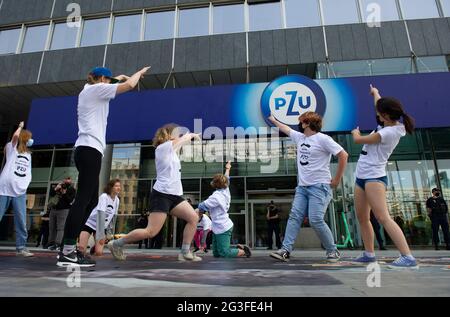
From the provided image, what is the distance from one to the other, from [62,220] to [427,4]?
555 inches

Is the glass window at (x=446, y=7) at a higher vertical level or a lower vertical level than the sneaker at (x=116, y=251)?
higher

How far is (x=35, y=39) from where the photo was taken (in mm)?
12891

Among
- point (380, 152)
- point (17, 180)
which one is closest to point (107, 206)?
point (17, 180)

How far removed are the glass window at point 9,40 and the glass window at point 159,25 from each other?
19.1ft

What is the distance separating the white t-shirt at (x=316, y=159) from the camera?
12.5 feet

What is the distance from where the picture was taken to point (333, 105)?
909cm

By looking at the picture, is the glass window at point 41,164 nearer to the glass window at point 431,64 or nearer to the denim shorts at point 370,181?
the denim shorts at point 370,181

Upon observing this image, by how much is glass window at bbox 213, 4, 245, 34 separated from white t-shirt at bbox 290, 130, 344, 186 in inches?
361

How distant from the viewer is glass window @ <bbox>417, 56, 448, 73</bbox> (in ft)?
34.1

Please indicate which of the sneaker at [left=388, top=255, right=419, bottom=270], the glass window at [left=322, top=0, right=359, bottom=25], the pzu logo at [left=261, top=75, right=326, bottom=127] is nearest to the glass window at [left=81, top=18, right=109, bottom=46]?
the pzu logo at [left=261, top=75, right=326, bottom=127]

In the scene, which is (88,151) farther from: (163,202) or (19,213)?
(19,213)

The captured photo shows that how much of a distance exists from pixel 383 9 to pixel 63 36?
42.0 feet

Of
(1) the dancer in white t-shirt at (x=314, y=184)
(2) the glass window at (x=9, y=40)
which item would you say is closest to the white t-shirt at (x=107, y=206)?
(1) the dancer in white t-shirt at (x=314, y=184)

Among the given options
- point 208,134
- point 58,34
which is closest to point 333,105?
point 208,134
